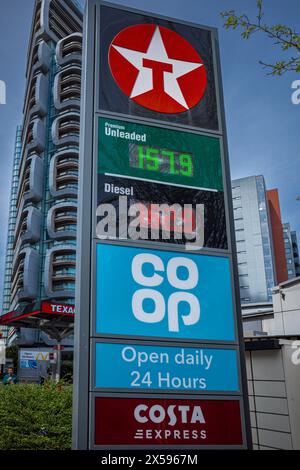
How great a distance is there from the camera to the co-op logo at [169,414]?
507cm

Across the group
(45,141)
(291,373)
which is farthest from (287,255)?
(291,373)

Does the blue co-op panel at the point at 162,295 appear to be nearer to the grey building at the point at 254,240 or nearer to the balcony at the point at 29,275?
the balcony at the point at 29,275

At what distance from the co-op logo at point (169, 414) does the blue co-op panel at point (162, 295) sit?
0.78m

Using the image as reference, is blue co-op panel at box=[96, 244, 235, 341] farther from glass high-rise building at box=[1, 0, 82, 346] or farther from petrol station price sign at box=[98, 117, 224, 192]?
glass high-rise building at box=[1, 0, 82, 346]

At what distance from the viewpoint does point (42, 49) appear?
8969cm

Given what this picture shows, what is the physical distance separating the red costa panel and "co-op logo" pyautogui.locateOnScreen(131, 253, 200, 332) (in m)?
0.88

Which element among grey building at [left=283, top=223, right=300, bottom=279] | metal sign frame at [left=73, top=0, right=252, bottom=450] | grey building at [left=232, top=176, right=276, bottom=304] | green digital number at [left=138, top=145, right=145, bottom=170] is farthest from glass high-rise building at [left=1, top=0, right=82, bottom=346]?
green digital number at [left=138, top=145, right=145, bottom=170]

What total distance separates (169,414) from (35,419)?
7.86 m

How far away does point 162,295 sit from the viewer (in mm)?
5590

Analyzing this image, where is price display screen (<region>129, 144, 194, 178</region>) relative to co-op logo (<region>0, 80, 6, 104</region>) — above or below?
below

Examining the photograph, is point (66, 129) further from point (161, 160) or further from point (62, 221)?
point (161, 160)

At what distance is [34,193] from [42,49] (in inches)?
1152

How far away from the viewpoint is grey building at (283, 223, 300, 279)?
379 ft

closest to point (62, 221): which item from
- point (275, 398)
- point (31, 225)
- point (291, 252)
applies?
point (31, 225)
